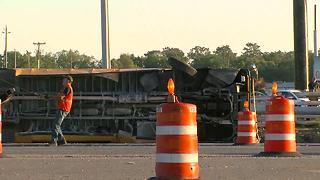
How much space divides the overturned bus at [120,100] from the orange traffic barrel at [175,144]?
13195 mm

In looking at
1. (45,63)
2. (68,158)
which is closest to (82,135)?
(68,158)

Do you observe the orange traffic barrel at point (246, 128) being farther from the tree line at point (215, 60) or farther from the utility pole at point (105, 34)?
the tree line at point (215, 60)

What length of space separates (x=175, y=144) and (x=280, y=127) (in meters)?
4.65

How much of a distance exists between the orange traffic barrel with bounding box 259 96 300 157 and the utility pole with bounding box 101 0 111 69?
60.6 ft

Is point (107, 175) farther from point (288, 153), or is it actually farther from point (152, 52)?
point (152, 52)

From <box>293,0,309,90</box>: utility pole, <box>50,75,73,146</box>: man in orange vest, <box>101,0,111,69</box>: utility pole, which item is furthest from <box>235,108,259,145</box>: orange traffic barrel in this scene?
<box>101,0,111,69</box>: utility pole

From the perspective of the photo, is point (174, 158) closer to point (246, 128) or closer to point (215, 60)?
point (246, 128)

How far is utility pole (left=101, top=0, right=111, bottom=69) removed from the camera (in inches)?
1243

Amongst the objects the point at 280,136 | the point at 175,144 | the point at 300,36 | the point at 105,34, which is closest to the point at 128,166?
the point at 175,144

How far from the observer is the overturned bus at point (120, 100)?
2211cm

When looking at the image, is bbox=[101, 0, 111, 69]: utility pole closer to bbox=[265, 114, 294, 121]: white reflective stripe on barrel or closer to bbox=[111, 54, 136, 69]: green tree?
bbox=[265, 114, 294, 121]: white reflective stripe on barrel

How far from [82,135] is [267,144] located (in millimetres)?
9626

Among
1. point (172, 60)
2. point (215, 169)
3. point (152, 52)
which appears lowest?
point (215, 169)

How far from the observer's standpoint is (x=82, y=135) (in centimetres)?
2191
